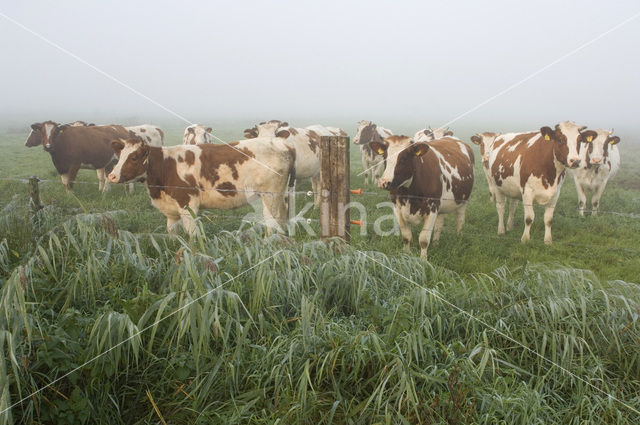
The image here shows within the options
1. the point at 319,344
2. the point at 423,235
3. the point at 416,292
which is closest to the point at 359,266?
the point at 416,292

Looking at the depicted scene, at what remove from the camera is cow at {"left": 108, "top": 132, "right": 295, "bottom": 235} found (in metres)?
6.38

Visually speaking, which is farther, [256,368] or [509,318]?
[509,318]

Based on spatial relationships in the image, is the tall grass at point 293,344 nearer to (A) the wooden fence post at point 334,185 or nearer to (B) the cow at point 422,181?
(A) the wooden fence post at point 334,185

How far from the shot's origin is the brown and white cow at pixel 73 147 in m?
10.9

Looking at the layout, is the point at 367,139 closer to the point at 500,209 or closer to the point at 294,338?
the point at 500,209

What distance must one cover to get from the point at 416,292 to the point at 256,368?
1380 millimetres

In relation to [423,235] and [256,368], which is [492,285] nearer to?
[256,368]

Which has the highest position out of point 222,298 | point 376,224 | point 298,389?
point 222,298

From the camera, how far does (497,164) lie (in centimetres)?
871

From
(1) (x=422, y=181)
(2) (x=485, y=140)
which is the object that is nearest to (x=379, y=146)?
(1) (x=422, y=181)

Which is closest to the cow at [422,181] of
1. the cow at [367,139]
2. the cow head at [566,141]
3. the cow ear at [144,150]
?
the cow head at [566,141]

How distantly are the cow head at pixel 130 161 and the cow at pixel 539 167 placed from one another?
18.5ft

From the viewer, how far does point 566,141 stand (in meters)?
7.18

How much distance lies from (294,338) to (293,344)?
5.2 inches
